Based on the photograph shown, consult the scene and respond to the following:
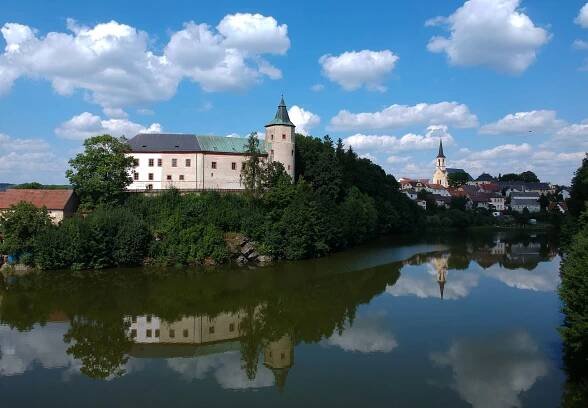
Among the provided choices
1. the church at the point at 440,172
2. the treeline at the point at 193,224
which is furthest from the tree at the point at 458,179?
the treeline at the point at 193,224

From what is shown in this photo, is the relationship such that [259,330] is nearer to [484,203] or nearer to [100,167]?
[100,167]

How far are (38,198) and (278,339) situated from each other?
28960 mm

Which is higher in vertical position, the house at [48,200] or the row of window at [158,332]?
the house at [48,200]

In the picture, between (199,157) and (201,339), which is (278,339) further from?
(199,157)

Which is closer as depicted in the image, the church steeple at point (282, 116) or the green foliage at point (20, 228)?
the green foliage at point (20, 228)

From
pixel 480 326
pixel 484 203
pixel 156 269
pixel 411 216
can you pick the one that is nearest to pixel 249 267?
pixel 156 269

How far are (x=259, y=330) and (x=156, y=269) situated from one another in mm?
17470

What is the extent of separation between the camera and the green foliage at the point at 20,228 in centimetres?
3556

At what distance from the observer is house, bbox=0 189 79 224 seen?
39.7m

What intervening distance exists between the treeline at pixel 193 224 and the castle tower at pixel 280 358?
20.2m

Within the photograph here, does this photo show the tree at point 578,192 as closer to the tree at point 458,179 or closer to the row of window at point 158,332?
the row of window at point 158,332

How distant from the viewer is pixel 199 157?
4966 cm

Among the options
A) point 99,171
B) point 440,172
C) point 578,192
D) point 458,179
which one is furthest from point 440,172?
point 99,171

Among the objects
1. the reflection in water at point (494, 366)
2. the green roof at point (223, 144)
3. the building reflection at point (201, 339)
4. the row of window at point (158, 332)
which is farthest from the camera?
the green roof at point (223, 144)
